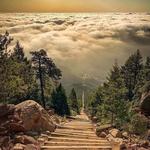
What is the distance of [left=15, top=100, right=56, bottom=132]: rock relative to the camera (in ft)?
54.4

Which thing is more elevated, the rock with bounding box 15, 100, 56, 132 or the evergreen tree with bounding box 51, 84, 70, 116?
the rock with bounding box 15, 100, 56, 132

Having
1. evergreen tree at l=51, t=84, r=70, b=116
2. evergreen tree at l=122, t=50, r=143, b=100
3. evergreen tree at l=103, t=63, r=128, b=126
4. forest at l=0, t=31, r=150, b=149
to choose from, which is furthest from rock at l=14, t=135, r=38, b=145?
evergreen tree at l=51, t=84, r=70, b=116

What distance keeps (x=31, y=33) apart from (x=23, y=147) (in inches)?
570

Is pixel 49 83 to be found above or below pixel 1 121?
below

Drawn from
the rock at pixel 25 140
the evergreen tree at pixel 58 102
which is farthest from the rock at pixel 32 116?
the evergreen tree at pixel 58 102

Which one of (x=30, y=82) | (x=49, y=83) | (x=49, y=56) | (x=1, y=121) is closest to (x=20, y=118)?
(x=1, y=121)

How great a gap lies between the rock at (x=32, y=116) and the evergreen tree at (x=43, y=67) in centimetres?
1556

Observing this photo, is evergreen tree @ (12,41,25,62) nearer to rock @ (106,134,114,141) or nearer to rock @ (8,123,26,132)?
rock @ (106,134,114,141)

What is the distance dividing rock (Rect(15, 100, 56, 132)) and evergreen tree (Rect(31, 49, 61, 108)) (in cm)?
1556

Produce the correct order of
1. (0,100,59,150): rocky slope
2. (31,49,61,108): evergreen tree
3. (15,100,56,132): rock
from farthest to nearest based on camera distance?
(31,49,61,108): evergreen tree → (15,100,56,132): rock → (0,100,59,150): rocky slope

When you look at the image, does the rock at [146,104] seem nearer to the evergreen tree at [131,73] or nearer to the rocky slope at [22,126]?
the rocky slope at [22,126]

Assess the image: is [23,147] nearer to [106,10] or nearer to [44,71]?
[106,10]

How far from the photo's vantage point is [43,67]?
3488 cm

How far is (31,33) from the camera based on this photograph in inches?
1073
